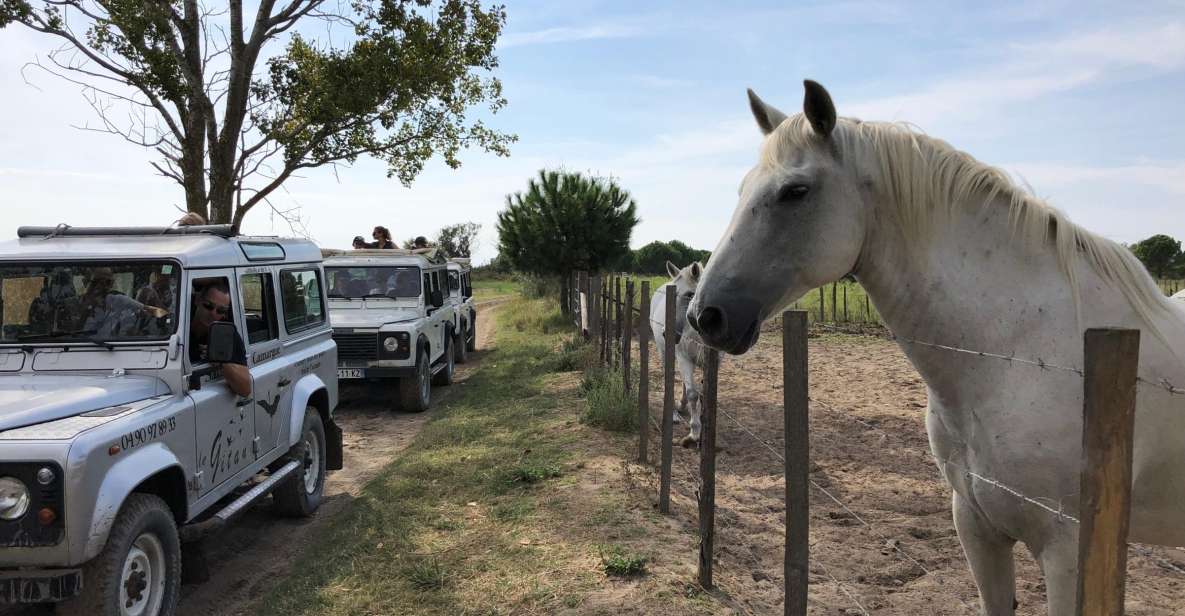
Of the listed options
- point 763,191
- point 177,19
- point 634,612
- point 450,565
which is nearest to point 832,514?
point 634,612

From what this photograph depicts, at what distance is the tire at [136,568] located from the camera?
9.97 ft

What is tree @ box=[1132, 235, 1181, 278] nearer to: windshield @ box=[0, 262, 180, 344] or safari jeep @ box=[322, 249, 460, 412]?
safari jeep @ box=[322, 249, 460, 412]

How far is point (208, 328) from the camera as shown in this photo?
14.3ft

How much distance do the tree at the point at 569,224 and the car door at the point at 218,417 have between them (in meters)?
16.2

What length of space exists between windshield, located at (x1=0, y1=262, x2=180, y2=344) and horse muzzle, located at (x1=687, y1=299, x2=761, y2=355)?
327 cm

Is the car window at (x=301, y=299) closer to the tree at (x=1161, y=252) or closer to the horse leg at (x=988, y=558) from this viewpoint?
the horse leg at (x=988, y=558)

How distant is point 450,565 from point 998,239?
11.4ft

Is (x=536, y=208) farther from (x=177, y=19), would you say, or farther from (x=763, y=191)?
(x=763, y=191)

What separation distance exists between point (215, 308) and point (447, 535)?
6.83 ft

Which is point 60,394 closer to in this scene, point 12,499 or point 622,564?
point 12,499

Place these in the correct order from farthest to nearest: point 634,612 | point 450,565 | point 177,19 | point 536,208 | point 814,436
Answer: point 536,208 < point 177,19 < point 814,436 < point 450,565 < point 634,612

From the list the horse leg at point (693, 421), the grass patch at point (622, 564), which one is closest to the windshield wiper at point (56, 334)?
the grass patch at point (622, 564)

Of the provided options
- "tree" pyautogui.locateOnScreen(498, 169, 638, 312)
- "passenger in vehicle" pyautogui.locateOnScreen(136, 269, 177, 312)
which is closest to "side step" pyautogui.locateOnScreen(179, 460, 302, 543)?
"passenger in vehicle" pyautogui.locateOnScreen(136, 269, 177, 312)

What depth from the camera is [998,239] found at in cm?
210
